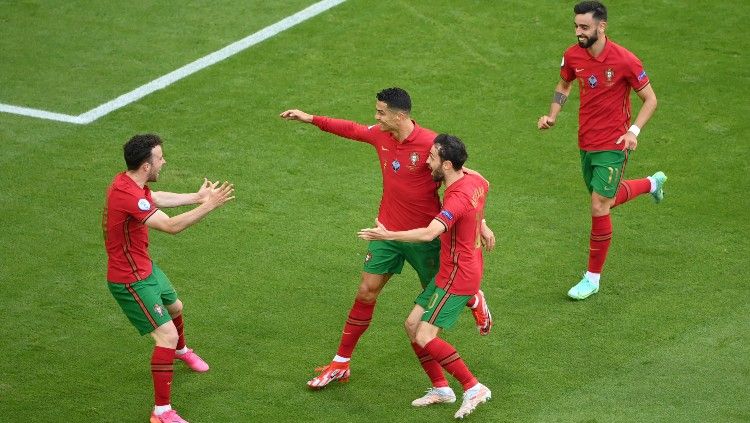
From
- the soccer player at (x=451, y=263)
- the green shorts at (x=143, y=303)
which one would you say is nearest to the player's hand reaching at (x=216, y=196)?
the green shorts at (x=143, y=303)

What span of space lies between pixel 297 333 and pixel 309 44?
6.78m

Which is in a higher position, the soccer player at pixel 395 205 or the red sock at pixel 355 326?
the soccer player at pixel 395 205

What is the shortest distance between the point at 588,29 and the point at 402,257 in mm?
3202

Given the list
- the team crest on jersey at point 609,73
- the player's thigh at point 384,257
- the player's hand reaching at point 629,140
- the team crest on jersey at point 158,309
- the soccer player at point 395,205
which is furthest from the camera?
the team crest on jersey at point 609,73

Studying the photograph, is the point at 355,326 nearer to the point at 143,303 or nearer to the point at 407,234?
the point at 407,234

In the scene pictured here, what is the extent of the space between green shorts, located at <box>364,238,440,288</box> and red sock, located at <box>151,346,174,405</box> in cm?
194

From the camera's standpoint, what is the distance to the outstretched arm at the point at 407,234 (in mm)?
10000

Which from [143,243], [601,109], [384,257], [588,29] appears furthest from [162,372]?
[588,29]

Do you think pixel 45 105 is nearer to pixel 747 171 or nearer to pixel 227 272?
pixel 227 272

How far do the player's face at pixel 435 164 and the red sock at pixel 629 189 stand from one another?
9.91ft

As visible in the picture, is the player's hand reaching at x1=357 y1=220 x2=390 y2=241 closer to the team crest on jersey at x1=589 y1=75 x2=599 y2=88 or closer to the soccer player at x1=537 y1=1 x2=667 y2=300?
the soccer player at x1=537 y1=1 x2=667 y2=300

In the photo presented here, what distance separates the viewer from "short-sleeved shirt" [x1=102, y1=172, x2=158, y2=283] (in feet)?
33.5

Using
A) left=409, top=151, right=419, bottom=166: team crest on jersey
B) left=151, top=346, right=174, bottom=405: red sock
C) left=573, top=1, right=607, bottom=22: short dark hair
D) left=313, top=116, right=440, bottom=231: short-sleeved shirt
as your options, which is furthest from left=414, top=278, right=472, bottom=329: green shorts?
left=573, top=1, right=607, bottom=22: short dark hair

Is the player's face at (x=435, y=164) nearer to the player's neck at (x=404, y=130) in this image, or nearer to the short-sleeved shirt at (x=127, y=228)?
the player's neck at (x=404, y=130)
